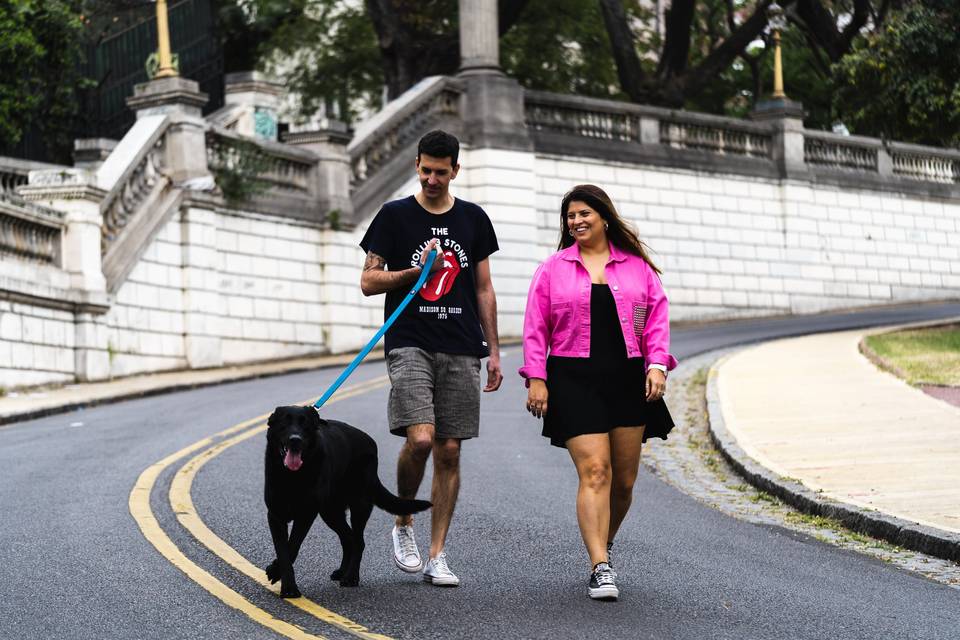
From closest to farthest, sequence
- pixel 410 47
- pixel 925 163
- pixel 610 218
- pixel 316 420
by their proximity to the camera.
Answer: pixel 316 420 < pixel 610 218 < pixel 410 47 < pixel 925 163

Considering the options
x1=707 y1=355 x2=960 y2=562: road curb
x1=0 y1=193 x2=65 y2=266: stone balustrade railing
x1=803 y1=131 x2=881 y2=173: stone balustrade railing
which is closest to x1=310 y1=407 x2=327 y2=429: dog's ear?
x1=707 y1=355 x2=960 y2=562: road curb

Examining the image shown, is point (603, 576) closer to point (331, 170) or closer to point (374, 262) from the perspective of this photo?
point (374, 262)

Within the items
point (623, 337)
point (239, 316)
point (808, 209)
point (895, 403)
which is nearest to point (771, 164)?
point (808, 209)

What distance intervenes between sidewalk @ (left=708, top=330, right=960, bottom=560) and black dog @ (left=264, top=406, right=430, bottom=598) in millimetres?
3546

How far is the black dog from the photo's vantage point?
7.60 meters

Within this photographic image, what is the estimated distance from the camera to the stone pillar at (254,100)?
3784 centimetres

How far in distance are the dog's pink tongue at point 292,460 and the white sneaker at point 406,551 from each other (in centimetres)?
118

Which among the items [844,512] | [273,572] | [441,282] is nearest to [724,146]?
[844,512]

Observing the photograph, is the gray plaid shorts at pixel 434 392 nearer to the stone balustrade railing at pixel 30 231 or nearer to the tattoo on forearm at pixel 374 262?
the tattoo on forearm at pixel 374 262

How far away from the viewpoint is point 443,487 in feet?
27.6

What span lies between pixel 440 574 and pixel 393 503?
0.43 m

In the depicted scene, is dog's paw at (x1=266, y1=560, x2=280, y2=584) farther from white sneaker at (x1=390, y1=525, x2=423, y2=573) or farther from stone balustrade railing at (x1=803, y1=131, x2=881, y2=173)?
stone balustrade railing at (x1=803, y1=131, x2=881, y2=173)

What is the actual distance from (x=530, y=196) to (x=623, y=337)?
2260cm

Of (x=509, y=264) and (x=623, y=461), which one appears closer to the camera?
(x=623, y=461)
